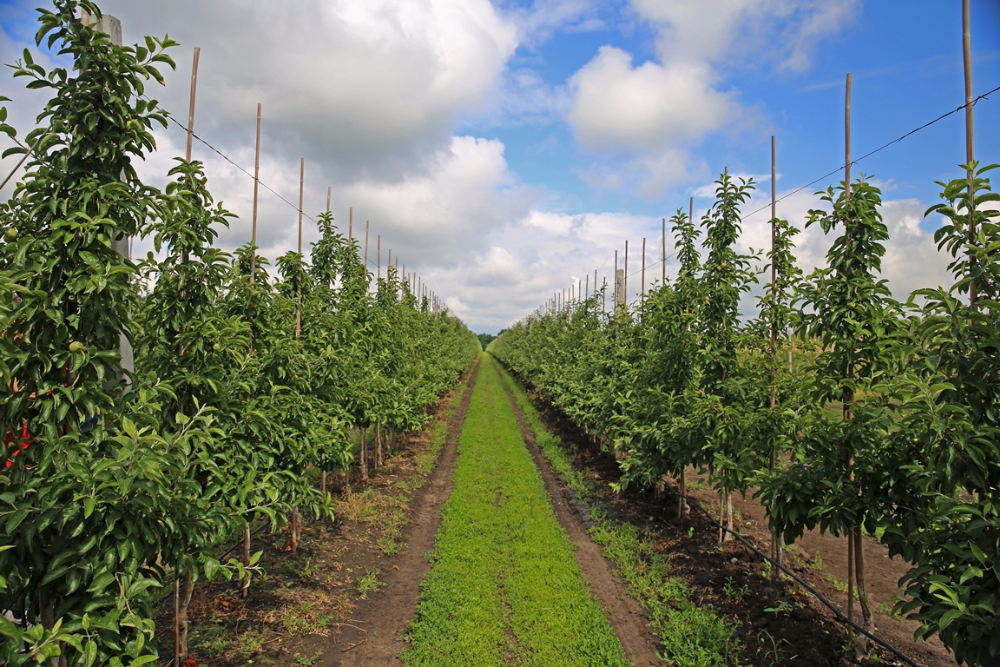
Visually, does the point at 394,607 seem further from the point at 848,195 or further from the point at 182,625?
the point at 848,195

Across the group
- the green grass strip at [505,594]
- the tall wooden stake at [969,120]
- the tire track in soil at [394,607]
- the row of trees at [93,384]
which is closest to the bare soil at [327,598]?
the tire track in soil at [394,607]

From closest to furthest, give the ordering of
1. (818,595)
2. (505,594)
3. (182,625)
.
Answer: (182,625), (818,595), (505,594)

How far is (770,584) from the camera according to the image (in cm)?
654

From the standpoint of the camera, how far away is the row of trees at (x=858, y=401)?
121 inches

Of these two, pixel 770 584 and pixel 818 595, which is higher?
pixel 818 595

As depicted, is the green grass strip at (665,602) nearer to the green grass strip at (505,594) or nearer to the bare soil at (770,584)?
the bare soil at (770,584)

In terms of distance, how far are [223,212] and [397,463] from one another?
1040 cm

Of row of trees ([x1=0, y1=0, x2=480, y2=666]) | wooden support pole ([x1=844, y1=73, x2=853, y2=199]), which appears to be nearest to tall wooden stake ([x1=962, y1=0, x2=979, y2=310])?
wooden support pole ([x1=844, y1=73, x2=853, y2=199])

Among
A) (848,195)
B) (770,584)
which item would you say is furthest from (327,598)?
(848,195)

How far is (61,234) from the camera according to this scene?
279cm

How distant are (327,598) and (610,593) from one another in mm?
3725

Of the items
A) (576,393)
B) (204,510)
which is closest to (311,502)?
(204,510)

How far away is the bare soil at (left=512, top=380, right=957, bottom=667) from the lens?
16.9ft

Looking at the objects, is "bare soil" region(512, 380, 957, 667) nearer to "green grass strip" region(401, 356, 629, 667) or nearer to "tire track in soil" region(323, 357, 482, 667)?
"green grass strip" region(401, 356, 629, 667)
